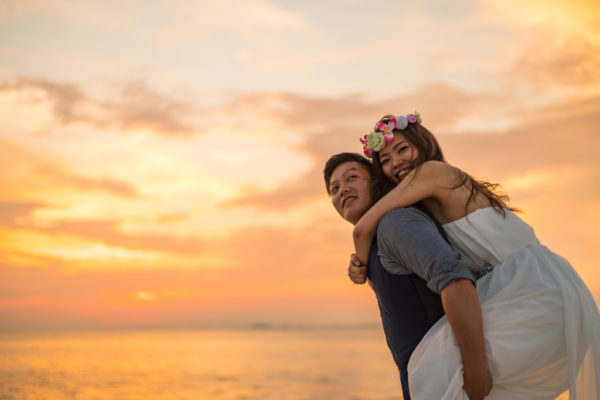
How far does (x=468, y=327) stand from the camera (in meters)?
2.49

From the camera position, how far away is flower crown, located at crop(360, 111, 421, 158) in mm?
3766

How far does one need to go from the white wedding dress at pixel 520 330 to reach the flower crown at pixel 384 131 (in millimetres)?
972

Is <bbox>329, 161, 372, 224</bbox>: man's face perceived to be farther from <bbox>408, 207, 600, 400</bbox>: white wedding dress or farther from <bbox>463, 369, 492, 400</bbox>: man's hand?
<bbox>463, 369, 492, 400</bbox>: man's hand

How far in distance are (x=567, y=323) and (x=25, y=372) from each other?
35642mm

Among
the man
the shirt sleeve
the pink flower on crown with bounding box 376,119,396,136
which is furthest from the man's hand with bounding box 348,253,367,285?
the pink flower on crown with bounding box 376,119,396,136

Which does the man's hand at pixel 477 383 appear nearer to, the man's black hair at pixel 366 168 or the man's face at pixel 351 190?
the man's face at pixel 351 190

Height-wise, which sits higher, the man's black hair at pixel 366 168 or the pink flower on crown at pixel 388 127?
the pink flower on crown at pixel 388 127

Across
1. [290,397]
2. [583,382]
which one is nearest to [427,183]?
[583,382]

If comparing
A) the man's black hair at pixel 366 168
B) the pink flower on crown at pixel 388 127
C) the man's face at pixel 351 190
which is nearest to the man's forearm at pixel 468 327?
the man's face at pixel 351 190

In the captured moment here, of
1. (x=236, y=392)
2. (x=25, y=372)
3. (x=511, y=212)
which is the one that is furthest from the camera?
(x=25, y=372)

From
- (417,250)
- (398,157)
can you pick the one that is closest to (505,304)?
(417,250)

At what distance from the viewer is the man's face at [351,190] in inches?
138

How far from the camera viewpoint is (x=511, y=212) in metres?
3.07

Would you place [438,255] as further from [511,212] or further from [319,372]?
[319,372]
